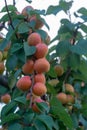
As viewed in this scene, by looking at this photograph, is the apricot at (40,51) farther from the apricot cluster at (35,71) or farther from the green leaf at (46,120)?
the green leaf at (46,120)

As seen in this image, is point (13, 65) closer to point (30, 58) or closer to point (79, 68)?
point (30, 58)

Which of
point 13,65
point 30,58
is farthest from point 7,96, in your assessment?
point 30,58

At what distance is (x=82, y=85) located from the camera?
1401 mm

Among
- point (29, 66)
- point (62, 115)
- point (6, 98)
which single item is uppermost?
point (29, 66)

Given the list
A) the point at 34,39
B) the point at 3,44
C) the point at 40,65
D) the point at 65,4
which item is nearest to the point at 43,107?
the point at 40,65

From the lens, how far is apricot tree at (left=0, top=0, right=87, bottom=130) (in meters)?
1.03

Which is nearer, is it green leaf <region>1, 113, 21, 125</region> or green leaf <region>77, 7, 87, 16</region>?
green leaf <region>1, 113, 21, 125</region>

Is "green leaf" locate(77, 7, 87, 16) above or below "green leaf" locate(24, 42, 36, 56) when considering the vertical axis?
below

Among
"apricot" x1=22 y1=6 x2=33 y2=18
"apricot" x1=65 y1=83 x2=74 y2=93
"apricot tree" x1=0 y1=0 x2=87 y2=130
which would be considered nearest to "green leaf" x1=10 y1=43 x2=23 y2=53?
"apricot tree" x1=0 y1=0 x2=87 y2=130

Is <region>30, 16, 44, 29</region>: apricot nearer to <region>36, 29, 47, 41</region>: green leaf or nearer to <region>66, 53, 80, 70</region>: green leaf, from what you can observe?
<region>36, 29, 47, 41</region>: green leaf

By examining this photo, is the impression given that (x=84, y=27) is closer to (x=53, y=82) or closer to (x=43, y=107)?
(x=53, y=82)

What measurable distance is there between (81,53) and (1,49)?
0.87ft

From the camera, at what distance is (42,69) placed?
108 centimetres

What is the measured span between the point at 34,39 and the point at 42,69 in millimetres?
111
